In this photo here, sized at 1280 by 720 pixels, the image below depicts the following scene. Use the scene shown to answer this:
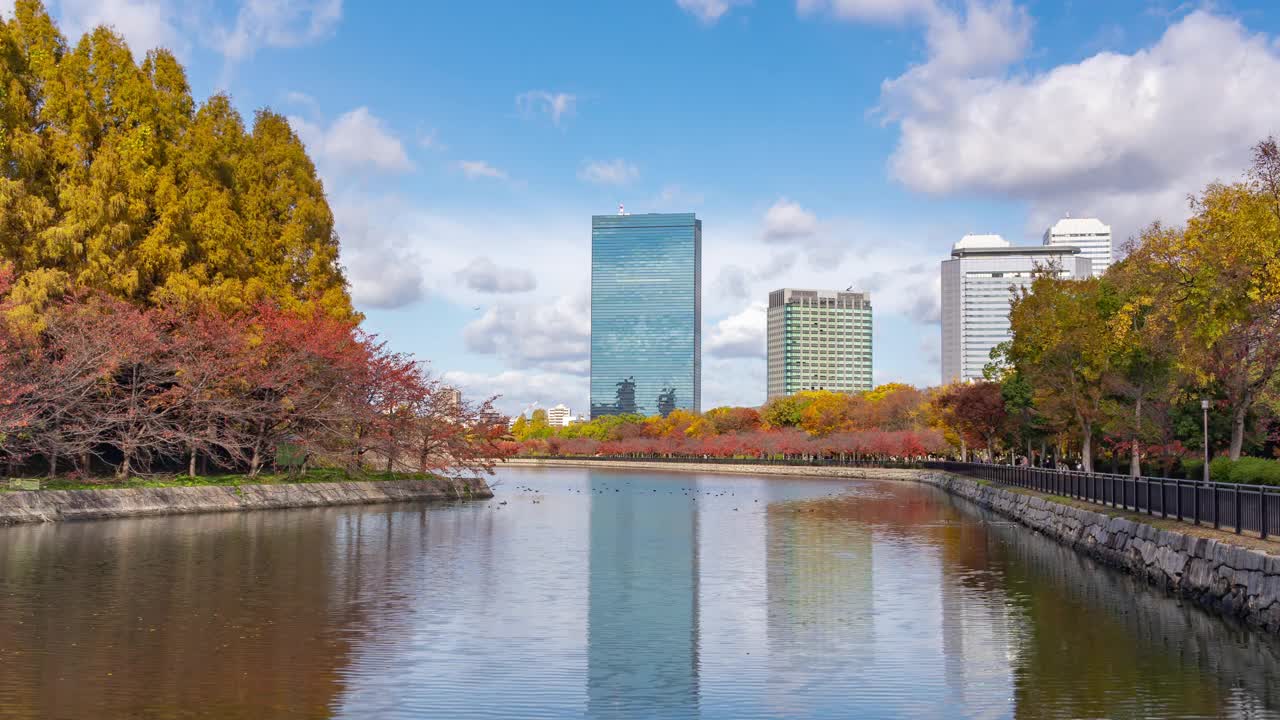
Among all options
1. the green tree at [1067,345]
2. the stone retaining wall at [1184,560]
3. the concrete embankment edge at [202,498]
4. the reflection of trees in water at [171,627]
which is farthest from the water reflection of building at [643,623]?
the green tree at [1067,345]

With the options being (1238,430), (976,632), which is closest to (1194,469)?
(1238,430)

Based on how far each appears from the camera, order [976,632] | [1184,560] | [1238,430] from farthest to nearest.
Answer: [1238,430] < [1184,560] < [976,632]

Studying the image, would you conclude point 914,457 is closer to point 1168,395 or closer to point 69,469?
point 1168,395

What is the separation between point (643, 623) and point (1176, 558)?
37.2 ft

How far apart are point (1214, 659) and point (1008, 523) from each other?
2816 centimetres

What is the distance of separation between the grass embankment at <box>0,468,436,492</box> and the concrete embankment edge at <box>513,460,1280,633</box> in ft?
91.0

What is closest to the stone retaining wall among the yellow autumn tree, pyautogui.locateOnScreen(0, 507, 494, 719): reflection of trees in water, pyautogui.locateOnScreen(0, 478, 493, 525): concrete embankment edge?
pyautogui.locateOnScreen(0, 507, 494, 719): reflection of trees in water

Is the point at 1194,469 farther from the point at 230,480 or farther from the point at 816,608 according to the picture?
the point at 230,480

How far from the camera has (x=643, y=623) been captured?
17.8 metres

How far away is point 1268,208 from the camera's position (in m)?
28.0

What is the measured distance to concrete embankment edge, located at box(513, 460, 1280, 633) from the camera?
17609mm

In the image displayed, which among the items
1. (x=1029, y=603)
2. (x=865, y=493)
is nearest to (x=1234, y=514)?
(x=1029, y=603)

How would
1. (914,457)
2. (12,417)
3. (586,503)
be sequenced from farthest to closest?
1. (914,457)
2. (586,503)
3. (12,417)

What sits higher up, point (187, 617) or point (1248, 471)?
point (1248, 471)
